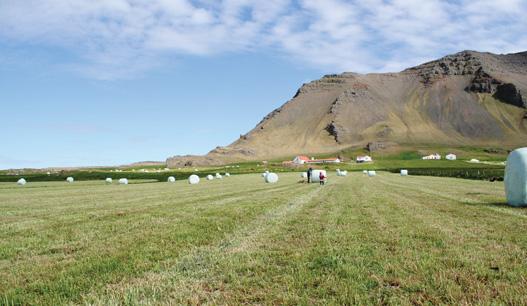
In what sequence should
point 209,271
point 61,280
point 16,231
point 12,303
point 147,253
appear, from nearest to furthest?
1. point 12,303
2. point 61,280
3. point 209,271
4. point 147,253
5. point 16,231

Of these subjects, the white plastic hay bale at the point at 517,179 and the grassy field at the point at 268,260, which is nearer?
the grassy field at the point at 268,260

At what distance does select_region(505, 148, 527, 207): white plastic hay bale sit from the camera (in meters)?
23.3

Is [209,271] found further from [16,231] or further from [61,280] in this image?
[16,231]

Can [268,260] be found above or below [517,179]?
below

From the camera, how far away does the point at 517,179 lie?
2386cm

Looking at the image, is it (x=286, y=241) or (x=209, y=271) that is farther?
(x=286, y=241)

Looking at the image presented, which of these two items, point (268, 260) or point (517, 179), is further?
point (517, 179)

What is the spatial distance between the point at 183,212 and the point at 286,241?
950cm

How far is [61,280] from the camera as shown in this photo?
9523mm

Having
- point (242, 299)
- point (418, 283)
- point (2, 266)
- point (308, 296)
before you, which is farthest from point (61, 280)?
point (418, 283)

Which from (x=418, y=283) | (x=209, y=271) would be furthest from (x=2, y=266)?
(x=418, y=283)

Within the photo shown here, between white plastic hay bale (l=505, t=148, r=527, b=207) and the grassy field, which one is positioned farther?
white plastic hay bale (l=505, t=148, r=527, b=207)

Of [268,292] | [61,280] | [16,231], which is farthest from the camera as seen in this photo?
[16,231]

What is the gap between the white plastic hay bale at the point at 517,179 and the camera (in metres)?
23.3
